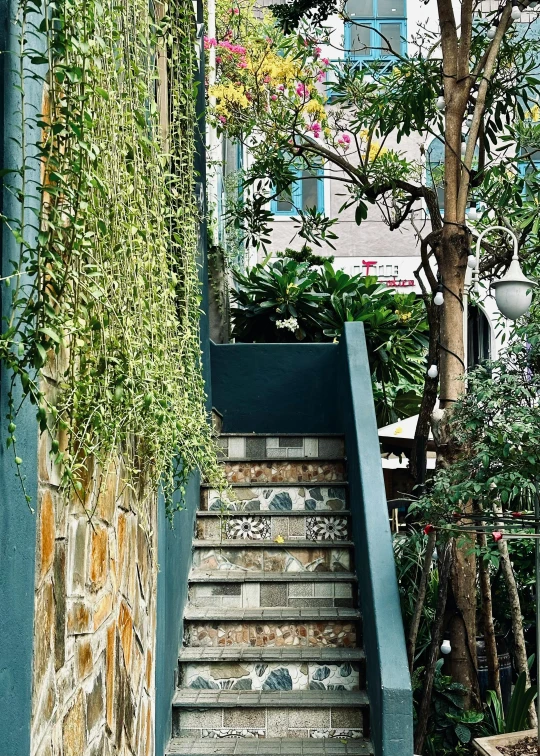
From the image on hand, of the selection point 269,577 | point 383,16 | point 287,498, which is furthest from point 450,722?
point 383,16

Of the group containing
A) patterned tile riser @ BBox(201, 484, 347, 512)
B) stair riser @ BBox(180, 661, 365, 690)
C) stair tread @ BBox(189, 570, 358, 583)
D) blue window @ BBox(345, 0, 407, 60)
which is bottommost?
stair riser @ BBox(180, 661, 365, 690)

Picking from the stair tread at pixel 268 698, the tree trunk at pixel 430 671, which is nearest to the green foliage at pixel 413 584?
the tree trunk at pixel 430 671

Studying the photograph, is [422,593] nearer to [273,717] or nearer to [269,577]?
[269,577]

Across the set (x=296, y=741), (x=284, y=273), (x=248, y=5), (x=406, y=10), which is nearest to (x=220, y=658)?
(x=296, y=741)

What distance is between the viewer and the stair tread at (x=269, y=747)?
386 centimetres

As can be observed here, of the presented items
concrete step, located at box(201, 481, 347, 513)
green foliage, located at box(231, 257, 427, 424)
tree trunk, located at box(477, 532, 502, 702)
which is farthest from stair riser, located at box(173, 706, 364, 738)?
green foliage, located at box(231, 257, 427, 424)

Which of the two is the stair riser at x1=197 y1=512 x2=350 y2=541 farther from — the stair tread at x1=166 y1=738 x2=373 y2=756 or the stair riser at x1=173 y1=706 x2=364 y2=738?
the stair tread at x1=166 y1=738 x2=373 y2=756

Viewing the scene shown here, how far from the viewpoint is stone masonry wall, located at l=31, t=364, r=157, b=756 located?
1.96 m

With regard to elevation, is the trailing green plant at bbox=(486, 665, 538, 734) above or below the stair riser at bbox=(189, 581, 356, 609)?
below

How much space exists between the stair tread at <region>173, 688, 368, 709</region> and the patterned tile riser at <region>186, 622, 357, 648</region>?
11.3 inches

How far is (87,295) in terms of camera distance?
6.48 ft

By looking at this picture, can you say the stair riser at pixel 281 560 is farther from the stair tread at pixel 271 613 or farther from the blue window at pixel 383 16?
the blue window at pixel 383 16

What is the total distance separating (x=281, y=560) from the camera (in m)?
4.97

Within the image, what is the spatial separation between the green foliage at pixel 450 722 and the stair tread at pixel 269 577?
747 millimetres
